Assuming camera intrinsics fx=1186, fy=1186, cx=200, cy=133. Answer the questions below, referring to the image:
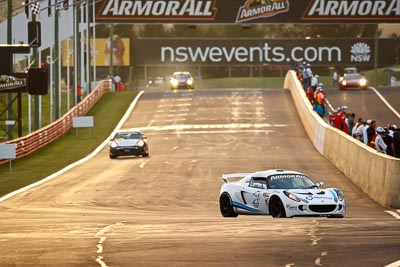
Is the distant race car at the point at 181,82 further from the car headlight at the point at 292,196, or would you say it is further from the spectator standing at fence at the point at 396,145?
the car headlight at the point at 292,196

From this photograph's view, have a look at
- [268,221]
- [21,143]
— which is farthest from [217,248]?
[21,143]

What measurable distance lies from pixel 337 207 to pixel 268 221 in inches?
158

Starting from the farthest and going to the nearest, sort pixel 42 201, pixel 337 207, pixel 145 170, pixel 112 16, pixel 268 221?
pixel 112 16 → pixel 145 170 → pixel 42 201 → pixel 337 207 → pixel 268 221

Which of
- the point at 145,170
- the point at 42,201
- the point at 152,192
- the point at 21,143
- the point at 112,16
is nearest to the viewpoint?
the point at 42,201

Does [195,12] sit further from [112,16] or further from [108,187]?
[108,187]

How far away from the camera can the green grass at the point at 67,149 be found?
134ft

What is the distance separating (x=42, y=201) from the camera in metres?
30.6

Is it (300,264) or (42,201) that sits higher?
(300,264)

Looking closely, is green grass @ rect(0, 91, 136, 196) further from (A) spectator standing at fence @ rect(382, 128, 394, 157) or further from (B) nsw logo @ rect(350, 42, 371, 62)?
(B) nsw logo @ rect(350, 42, 371, 62)

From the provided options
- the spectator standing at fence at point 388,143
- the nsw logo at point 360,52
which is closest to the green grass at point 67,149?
the spectator standing at fence at point 388,143

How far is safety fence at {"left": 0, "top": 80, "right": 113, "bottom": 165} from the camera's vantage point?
5075cm

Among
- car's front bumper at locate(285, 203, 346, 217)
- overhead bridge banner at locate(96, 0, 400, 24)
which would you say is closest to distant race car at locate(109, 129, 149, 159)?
car's front bumper at locate(285, 203, 346, 217)

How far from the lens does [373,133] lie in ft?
122

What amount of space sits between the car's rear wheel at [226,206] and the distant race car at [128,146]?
23.6m
